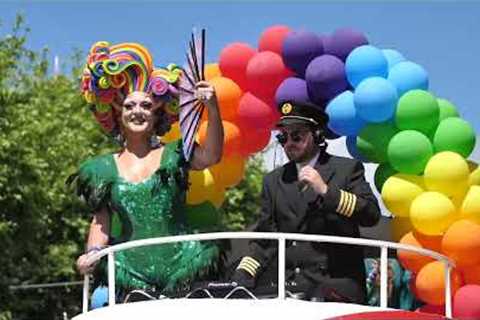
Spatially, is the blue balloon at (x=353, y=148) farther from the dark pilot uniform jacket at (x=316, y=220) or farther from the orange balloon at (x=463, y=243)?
the orange balloon at (x=463, y=243)

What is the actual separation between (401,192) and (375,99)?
0.58 meters

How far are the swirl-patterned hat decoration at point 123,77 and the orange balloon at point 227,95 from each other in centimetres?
74

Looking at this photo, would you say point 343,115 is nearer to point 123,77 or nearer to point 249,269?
point 249,269

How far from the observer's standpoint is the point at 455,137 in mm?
6199

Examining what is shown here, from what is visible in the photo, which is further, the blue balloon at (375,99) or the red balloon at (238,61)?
the red balloon at (238,61)

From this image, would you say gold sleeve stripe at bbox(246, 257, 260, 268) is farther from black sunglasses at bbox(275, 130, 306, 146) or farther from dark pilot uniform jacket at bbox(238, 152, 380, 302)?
black sunglasses at bbox(275, 130, 306, 146)

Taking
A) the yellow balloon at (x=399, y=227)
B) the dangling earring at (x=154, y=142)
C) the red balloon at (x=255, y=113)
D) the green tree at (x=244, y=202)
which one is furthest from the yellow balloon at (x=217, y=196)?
the green tree at (x=244, y=202)

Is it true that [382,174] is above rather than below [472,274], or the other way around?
above

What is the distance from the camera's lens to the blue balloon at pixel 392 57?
6621 millimetres

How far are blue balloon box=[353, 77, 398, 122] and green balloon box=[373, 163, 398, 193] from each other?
0.31m

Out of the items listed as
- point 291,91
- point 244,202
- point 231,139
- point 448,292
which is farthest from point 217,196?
point 244,202

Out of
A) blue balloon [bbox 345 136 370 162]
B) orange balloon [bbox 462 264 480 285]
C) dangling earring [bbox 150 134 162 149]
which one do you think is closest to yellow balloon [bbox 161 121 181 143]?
dangling earring [bbox 150 134 162 149]

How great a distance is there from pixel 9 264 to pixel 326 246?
11.9 metres

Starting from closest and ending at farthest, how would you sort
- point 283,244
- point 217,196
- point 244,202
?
point 283,244 < point 217,196 < point 244,202
